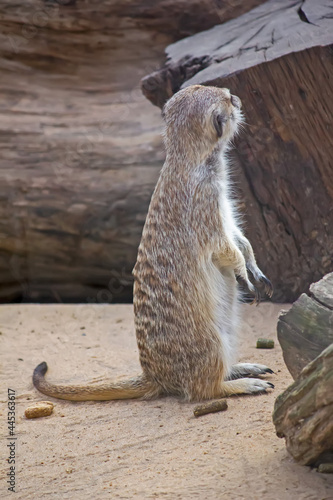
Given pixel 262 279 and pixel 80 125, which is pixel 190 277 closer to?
pixel 262 279

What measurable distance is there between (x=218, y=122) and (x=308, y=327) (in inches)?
58.3

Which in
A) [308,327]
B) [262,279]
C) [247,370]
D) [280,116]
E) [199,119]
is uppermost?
[199,119]

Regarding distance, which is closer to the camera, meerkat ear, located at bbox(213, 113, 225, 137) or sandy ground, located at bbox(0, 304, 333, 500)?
sandy ground, located at bbox(0, 304, 333, 500)

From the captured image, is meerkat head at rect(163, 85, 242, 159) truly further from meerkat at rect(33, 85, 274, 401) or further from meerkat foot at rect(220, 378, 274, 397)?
meerkat foot at rect(220, 378, 274, 397)

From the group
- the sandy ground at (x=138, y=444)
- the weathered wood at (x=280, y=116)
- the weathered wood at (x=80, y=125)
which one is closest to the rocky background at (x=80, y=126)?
the weathered wood at (x=80, y=125)

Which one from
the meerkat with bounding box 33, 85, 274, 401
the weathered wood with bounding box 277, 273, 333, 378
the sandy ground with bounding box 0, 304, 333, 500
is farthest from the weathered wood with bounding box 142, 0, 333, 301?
the weathered wood with bounding box 277, 273, 333, 378

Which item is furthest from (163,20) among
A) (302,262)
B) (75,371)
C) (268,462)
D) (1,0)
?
(268,462)

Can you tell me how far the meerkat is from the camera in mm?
3066

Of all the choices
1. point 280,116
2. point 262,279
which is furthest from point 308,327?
point 280,116

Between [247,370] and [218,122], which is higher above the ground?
[218,122]

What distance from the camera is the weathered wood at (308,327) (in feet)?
7.16

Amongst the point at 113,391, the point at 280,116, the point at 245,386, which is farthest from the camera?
the point at 280,116

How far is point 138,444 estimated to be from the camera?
261 cm

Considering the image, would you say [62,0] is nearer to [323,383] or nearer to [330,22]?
[330,22]
